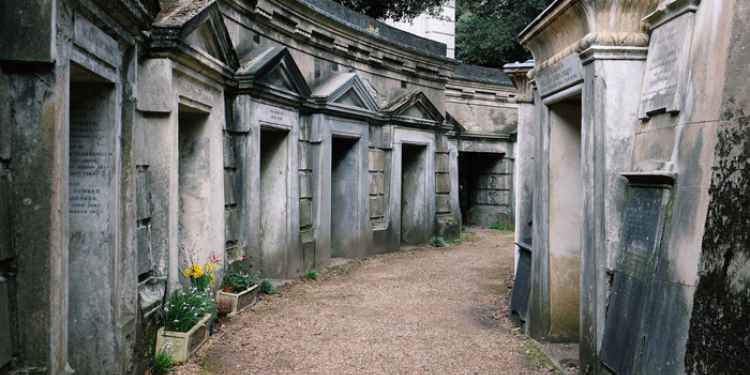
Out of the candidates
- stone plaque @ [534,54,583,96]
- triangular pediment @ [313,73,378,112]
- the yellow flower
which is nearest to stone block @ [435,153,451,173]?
triangular pediment @ [313,73,378,112]

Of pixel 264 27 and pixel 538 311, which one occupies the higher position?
pixel 264 27

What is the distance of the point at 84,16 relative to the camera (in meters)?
3.45

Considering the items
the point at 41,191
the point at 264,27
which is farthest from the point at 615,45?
the point at 264,27

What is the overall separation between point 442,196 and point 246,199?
737 cm

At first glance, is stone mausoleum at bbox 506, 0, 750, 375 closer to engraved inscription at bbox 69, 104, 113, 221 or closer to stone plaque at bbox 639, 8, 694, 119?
stone plaque at bbox 639, 8, 694, 119

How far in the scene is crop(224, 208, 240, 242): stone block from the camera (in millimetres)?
7750

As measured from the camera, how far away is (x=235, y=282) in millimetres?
7508

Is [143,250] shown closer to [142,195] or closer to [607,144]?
[142,195]

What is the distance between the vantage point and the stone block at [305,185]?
32.4 ft

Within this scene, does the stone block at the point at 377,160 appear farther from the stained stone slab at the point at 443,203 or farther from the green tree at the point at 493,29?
the green tree at the point at 493,29

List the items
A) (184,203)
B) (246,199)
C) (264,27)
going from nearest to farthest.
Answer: (184,203), (246,199), (264,27)

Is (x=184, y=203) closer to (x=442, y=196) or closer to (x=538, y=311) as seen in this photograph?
(x=538, y=311)

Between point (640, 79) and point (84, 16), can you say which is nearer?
point (84, 16)

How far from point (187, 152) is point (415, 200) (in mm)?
7629
